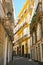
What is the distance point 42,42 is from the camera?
19.3m

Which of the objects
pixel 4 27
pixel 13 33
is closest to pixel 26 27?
pixel 13 33

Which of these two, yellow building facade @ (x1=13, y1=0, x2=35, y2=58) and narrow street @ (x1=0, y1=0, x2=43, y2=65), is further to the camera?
yellow building facade @ (x1=13, y1=0, x2=35, y2=58)

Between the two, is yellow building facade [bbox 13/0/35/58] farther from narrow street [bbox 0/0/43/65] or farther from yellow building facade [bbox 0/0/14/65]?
yellow building facade [bbox 0/0/14/65]

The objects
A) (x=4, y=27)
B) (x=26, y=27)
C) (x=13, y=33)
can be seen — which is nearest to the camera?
(x=4, y=27)

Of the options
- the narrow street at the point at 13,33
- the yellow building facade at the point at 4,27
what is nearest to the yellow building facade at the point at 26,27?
the narrow street at the point at 13,33

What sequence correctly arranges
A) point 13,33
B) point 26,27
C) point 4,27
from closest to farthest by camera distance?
1. point 4,27
2. point 13,33
3. point 26,27

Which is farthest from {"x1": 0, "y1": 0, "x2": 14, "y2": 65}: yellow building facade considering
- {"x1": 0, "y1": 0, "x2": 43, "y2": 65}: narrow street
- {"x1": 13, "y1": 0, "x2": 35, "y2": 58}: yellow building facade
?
{"x1": 13, "y1": 0, "x2": 35, "y2": 58}: yellow building facade

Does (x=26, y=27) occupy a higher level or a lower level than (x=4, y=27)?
higher

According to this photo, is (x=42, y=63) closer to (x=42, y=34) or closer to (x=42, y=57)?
(x=42, y=57)

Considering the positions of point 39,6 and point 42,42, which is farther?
point 39,6

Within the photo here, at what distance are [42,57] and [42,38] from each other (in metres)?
1.92

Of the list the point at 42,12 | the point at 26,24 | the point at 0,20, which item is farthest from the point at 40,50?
the point at 26,24

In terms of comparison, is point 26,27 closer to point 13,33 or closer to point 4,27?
point 13,33

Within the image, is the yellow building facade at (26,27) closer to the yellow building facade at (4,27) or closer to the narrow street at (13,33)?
the narrow street at (13,33)
